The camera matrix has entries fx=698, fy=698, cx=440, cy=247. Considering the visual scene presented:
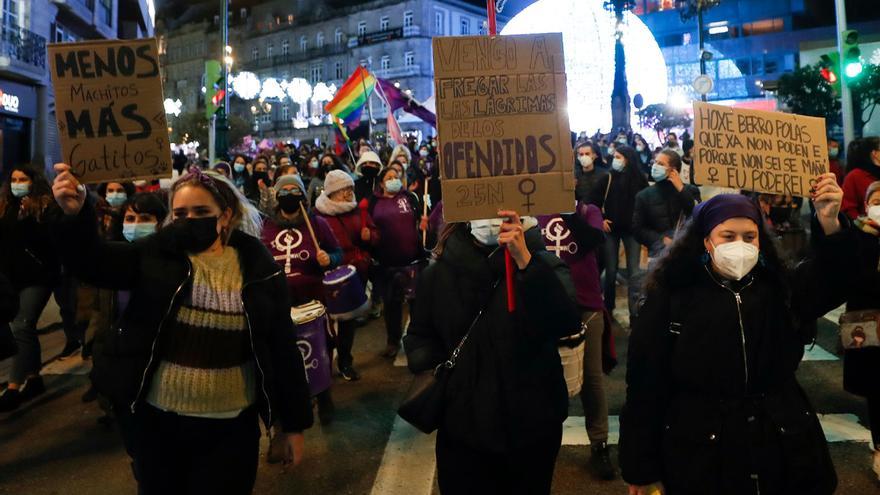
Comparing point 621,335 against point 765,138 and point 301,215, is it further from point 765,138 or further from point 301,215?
point 765,138

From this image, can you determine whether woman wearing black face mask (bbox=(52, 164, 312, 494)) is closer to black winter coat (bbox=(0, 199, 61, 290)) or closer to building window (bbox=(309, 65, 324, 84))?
black winter coat (bbox=(0, 199, 61, 290))

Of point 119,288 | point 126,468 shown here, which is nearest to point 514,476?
point 119,288

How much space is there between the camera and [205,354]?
8.95 feet

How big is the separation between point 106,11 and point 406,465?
1264 inches

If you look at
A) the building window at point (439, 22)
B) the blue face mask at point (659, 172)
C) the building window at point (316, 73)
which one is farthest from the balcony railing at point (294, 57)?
the blue face mask at point (659, 172)

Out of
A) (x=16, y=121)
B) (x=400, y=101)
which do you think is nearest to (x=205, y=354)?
(x=400, y=101)

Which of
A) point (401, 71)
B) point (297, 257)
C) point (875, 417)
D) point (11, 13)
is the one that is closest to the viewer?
point (875, 417)

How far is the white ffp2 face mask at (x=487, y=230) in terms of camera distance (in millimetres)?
2959

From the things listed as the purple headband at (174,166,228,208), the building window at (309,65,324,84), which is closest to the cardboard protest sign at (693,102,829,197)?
the purple headband at (174,166,228,208)

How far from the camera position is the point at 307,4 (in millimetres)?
82188

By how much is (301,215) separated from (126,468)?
2145 mm

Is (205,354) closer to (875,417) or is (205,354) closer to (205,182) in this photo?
(205,182)

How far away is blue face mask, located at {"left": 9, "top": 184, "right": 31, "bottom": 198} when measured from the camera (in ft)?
18.5

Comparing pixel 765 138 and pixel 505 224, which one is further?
pixel 765 138
